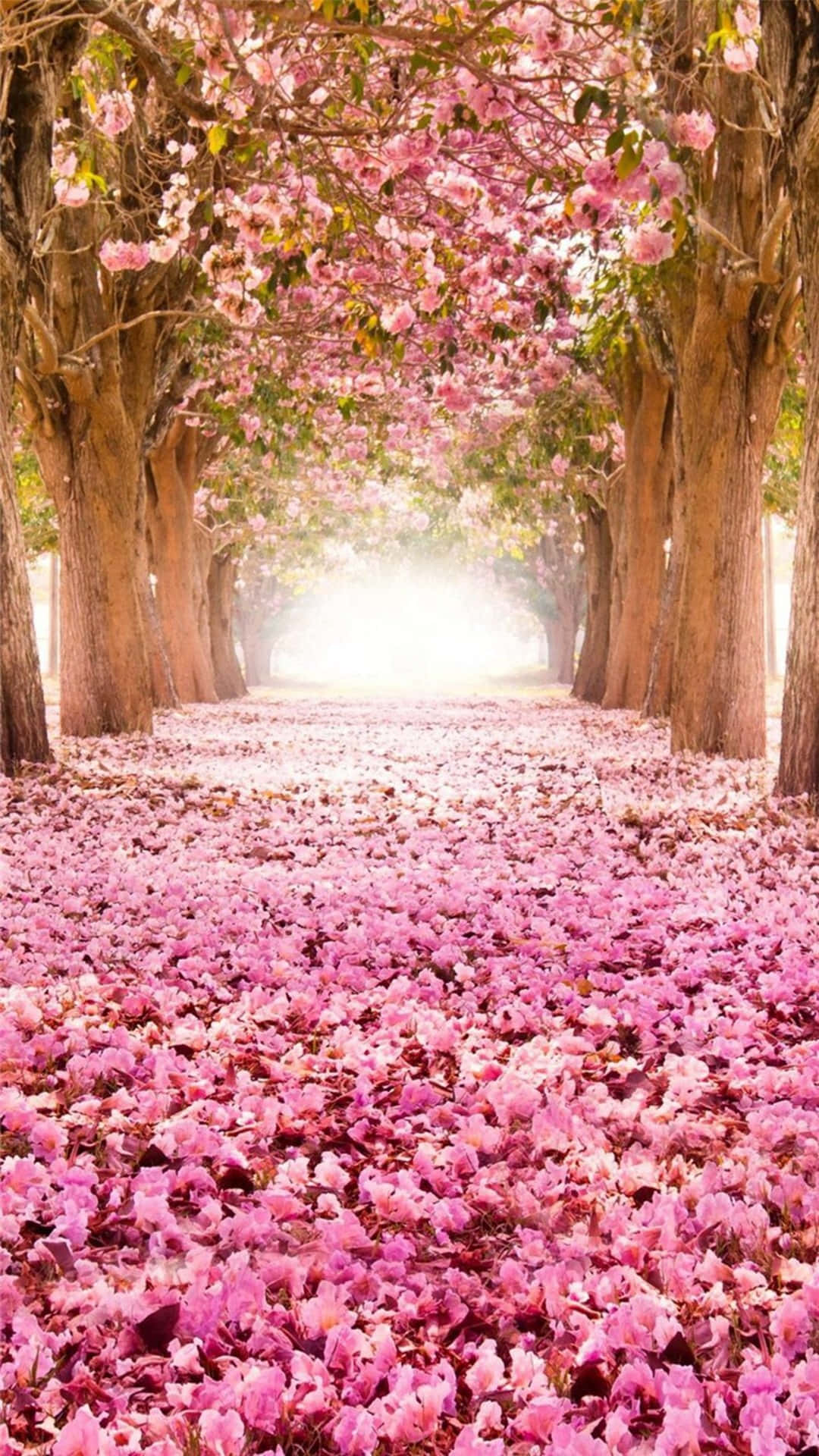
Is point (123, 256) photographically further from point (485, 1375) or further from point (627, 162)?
point (485, 1375)

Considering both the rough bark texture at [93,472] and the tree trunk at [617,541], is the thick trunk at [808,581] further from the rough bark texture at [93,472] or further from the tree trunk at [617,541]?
the tree trunk at [617,541]

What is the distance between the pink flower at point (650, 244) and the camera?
765 cm

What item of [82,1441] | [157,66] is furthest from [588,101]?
[82,1441]

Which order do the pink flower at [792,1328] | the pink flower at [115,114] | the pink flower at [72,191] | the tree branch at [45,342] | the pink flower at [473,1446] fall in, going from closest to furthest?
the pink flower at [473,1446] < the pink flower at [792,1328] < the pink flower at [115,114] < the pink flower at [72,191] < the tree branch at [45,342]

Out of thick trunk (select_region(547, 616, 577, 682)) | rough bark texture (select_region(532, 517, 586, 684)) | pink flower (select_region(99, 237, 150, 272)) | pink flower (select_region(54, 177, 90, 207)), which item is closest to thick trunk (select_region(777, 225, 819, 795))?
pink flower (select_region(54, 177, 90, 207))

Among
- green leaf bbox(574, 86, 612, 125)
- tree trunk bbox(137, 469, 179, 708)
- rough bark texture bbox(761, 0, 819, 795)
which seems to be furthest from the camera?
tree trunk bbox(137, 469, 179, 708)

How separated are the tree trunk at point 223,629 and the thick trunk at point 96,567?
57.8ft

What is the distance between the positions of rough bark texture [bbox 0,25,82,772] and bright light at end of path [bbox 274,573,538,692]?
40819 mm

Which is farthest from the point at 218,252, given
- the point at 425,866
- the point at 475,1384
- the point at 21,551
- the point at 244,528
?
the point at 244,528

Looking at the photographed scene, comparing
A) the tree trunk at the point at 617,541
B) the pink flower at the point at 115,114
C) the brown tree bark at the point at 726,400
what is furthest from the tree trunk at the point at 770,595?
the pink flower at the point at 115,114

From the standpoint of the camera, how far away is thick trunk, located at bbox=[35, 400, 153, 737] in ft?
52.5

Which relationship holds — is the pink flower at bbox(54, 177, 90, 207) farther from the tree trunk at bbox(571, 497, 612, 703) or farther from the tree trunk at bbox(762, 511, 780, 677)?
the tree trunk at bbox(762, 511, 780, 677)

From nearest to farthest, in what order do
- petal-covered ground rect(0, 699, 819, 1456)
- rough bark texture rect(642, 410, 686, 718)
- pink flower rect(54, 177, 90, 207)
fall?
1. petal-covered ground rect(0, 699, 819, 1456)
2. pink flower rect(54, 177, 90, 207)
3. rough bark texture rect(642, 410, 686, 718)

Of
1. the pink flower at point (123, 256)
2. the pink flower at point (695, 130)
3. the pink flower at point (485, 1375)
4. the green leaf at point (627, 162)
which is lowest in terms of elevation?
the pink flower at point (485, 1375)
